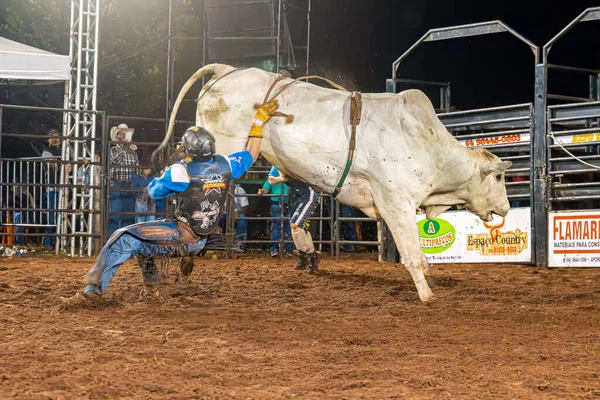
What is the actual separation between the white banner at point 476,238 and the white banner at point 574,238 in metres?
0.31

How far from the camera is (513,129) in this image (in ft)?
32.5

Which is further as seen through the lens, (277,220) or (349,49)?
(349,49)

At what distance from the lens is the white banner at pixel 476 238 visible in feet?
30.4

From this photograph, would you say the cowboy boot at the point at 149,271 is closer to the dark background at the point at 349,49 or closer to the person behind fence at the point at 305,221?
the person behind fence at the point at 305,221

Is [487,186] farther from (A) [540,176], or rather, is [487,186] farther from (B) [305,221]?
(A) [540,176]

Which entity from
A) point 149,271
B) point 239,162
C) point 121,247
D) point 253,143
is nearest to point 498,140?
point 253,143

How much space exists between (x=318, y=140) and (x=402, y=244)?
3.34 ft

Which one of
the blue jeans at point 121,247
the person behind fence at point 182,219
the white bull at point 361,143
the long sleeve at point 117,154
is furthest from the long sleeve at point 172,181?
the long sleeve at point 117,154

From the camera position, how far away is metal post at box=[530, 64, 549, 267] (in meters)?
9.05

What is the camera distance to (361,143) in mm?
6004

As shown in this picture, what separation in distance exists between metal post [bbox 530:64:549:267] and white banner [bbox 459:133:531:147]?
18 cm

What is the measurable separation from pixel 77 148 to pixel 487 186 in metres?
6.74

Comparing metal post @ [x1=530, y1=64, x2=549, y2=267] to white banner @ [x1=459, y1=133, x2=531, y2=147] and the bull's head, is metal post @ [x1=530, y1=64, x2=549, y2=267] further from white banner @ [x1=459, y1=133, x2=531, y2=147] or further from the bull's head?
the bull's head

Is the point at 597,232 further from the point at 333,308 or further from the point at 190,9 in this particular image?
the point at 190,9
